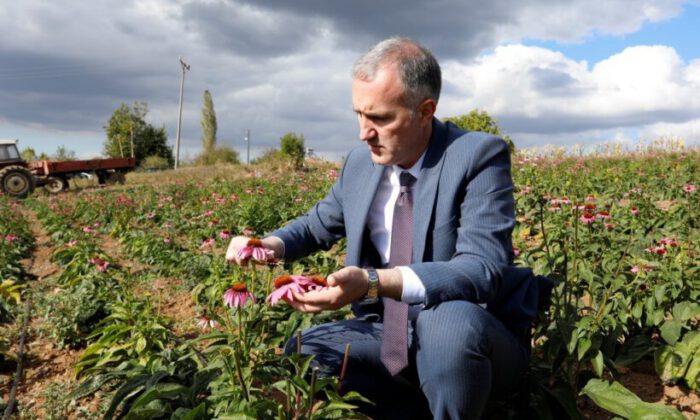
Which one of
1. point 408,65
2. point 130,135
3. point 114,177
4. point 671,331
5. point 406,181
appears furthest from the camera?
point 130,135

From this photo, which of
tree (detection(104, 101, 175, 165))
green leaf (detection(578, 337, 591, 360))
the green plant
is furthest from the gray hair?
tree (detection(104, 101, 175, 165))

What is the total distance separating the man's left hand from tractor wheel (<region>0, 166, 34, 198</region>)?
15.6m

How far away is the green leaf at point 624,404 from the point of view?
138 centimetres

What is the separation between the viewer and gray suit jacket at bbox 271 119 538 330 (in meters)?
1.61

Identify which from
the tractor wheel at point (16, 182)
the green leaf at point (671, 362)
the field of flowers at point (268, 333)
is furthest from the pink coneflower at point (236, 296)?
the tractor wheel at point (16, 182)

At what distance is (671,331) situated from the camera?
218cm

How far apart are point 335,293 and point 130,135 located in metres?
37.9

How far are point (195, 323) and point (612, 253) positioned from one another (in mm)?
2255

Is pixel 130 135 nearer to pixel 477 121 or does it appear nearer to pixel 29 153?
pixel 29 153

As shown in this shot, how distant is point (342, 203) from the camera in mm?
2146

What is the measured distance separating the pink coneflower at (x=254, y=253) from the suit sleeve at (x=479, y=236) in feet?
1.55

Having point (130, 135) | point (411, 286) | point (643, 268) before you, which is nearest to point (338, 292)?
point (411, 286)

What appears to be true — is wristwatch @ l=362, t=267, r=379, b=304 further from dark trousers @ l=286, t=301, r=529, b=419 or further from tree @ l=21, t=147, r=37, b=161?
tree @ l=21, t=147, r=37, b=161

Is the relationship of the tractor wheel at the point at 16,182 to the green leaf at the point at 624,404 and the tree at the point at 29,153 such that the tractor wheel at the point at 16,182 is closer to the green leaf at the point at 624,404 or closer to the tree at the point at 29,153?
the green leaf at the point at 624,404
